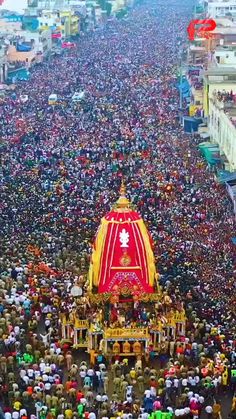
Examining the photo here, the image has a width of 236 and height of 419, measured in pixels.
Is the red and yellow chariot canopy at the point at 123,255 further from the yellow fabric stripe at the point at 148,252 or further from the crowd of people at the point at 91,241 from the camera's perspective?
the crowd of people at the point at 91,241

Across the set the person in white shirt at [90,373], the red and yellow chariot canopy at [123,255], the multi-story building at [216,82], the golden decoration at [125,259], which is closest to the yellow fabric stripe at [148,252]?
the red and yellow chariot canopy at [123,255]

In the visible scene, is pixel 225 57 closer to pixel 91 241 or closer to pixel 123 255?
pixel 91 241

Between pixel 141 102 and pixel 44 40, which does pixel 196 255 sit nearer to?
pixel 141 102

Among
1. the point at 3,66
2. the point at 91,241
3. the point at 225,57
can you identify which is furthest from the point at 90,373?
the point at 3,66

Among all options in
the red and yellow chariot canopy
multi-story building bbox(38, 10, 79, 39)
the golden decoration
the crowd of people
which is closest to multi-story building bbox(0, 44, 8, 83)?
the crowd of people

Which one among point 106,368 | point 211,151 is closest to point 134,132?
point 211,151
